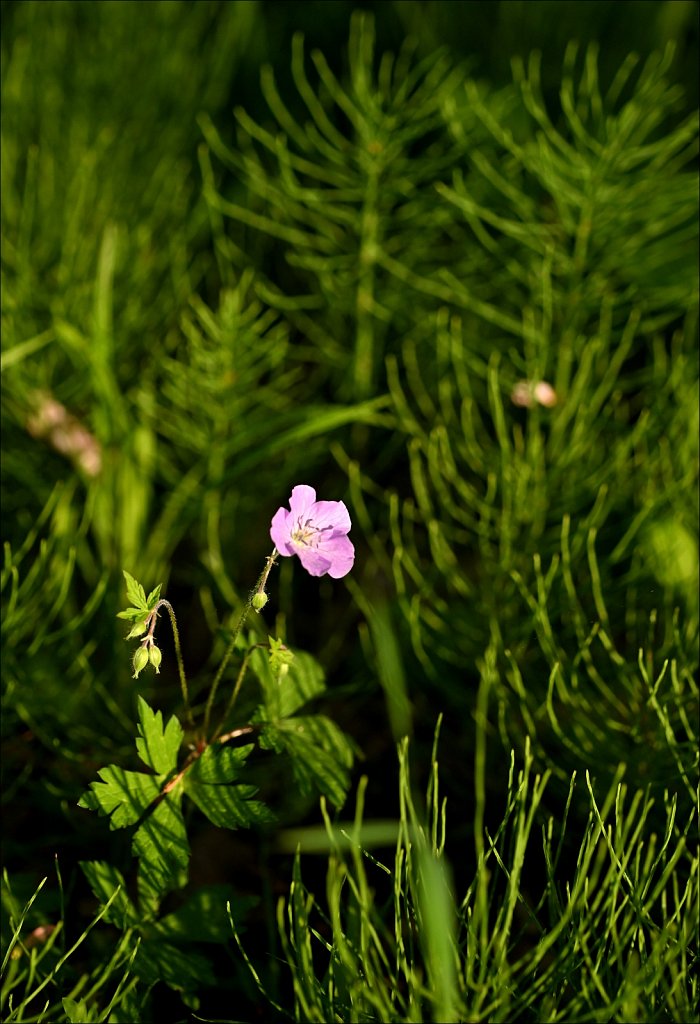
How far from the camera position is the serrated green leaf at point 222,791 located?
98 centimetres

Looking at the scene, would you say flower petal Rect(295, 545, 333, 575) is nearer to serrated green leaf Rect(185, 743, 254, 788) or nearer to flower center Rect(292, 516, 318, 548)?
flower center Rect(292, 516, 318, 548)

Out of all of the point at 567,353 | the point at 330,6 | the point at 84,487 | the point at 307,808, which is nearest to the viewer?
the point at 307,808

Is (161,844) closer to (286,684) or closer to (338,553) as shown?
(286,684)

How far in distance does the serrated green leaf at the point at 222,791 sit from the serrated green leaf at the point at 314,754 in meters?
0.05

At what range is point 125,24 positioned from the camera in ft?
6.91

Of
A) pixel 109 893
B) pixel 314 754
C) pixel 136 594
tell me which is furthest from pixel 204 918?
pixel 136 594

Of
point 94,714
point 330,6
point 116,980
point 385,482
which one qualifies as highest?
point 330,6

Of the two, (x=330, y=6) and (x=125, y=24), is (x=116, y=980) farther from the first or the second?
(x=330, y=6)

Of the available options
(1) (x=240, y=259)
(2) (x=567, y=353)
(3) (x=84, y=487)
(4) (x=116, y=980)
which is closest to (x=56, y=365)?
(3) (x=84, y=487)

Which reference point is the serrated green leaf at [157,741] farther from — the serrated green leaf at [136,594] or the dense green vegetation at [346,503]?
the serrated green leaf at [136,594]

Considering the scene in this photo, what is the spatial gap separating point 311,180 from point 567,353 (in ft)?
2.77

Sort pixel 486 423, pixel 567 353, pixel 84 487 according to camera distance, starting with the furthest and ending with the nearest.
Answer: pixel 486 423 < pixel 84 487 < pixel 567 353

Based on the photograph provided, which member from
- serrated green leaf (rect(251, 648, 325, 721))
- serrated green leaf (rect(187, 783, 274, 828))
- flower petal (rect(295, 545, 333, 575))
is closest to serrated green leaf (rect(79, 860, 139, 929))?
serrated green leaf (rect(187, 783, 274, 828))

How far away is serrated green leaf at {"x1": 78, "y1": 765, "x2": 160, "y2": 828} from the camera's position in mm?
952
